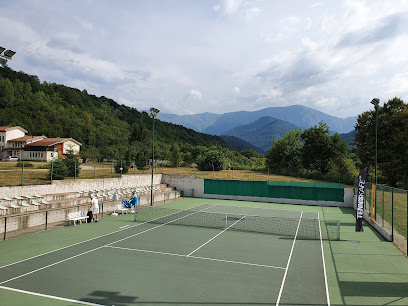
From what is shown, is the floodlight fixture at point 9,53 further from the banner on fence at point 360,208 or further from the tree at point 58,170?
the banner on fence at point 360,208

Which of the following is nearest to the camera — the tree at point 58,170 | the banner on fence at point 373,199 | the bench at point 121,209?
the banner on fence at point 373,199

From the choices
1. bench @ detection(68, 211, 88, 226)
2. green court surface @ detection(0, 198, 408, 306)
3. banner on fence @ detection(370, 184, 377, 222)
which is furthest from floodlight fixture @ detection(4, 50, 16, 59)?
banner on fence @ detection(370, 184, 377, 222)

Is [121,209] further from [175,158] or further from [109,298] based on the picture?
[175,158]

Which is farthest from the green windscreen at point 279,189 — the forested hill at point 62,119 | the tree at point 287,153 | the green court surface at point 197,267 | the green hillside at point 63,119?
the forested hill at point 62,119

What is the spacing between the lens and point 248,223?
1927 centimetres

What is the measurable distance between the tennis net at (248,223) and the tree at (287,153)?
37.9 m

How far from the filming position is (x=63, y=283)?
9367mm

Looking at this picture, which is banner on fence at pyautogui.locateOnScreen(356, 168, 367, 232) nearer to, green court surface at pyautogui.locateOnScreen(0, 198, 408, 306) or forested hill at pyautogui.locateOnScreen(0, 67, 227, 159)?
green court surface at pyautogui.locateOnScreen(0, 198, 408, 306)

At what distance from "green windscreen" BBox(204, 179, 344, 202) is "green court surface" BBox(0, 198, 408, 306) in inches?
506

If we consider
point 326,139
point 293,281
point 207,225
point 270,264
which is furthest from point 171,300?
point 326,139

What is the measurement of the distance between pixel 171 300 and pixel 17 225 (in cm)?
1127

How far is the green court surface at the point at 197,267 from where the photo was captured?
28.2 feet

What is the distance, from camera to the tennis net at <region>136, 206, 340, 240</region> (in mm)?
17203

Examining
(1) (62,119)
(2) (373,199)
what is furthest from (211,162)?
(1) (62,119)
